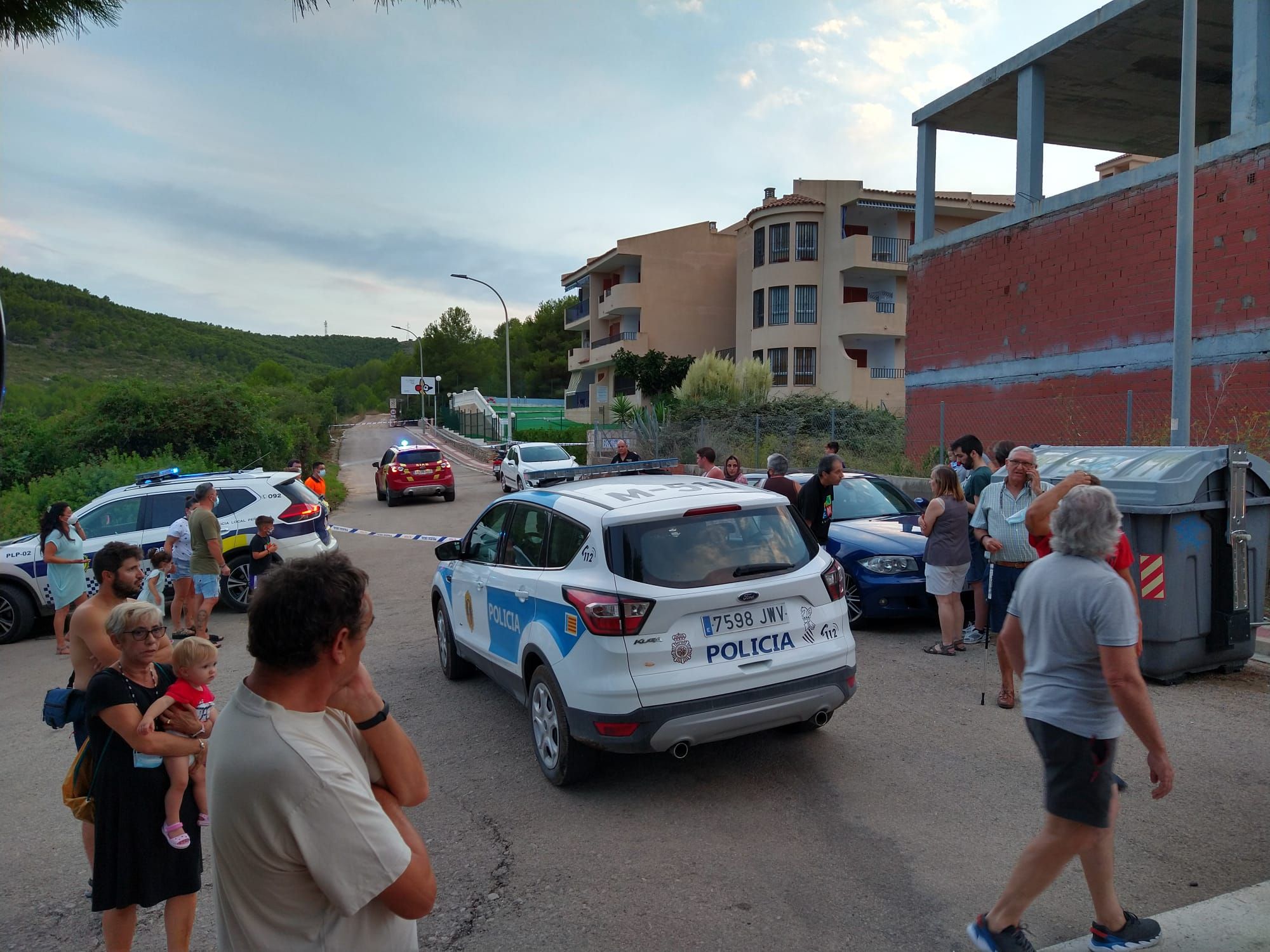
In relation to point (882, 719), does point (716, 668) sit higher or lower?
higher

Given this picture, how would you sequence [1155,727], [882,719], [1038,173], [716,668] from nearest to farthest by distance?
[1155,727]
[716,668]
[882,719]
[1038,173]

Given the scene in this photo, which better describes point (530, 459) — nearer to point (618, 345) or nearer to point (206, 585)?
point (206, 585)

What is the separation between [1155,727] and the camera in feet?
9.90

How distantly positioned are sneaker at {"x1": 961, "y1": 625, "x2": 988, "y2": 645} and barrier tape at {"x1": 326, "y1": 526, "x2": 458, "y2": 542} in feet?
34.0

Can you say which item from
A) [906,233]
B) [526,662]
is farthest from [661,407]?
[526,662]

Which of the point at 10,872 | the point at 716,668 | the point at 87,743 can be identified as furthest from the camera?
the point at 716,668

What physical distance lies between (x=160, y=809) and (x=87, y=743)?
0.40m

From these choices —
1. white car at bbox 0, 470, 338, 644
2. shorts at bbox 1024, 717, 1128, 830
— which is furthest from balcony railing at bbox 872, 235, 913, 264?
shorts at bbox 1024, 717, 1128, 830

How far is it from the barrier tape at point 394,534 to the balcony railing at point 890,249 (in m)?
26.5

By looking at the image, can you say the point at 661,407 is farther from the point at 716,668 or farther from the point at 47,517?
the point at 716,668

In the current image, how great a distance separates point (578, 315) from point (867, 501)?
155 ft

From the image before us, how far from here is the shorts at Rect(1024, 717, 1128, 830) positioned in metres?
3.07

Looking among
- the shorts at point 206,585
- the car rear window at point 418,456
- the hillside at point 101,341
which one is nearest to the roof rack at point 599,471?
the shorts at point 206,585

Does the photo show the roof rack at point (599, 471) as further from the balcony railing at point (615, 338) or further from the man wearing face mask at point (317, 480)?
the balcony railing at point (615, 338)
